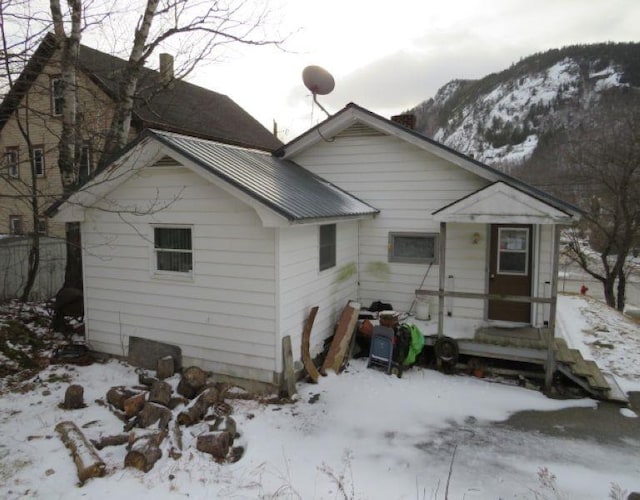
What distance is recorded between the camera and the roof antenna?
10.4 metres

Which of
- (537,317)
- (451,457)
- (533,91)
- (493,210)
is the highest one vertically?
(533,91)

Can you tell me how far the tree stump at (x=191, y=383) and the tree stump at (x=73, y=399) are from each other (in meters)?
1.35

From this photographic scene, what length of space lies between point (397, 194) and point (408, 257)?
1.39m

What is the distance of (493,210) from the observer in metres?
7.57

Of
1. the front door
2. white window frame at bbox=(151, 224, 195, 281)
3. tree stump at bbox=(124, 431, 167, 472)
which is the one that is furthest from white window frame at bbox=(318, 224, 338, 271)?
tree stump at bbox=(124, 431, 167, 472)

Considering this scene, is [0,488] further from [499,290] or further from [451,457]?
[499,290]

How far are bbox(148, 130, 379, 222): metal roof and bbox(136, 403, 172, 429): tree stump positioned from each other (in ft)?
10.00

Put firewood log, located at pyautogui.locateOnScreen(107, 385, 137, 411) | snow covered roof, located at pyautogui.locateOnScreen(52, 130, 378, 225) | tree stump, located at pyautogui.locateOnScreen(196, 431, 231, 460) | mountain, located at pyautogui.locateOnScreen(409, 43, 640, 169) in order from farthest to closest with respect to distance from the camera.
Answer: mountain, located at pyautogui.locateOnScreen(409, 43, 640, 169), snow covered roof, located at pyautogui.locateOnScreen(52, 130, 378, 225), firewood log, located at pyautogui.locateOnScreen(107, 385, 137, 411), tree stump, located at pyautogui.locateOnScreen(196, 431, 231, 460)

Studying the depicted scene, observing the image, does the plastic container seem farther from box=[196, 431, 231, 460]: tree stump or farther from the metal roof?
box=[196, 431, 231, 460]: tree stump

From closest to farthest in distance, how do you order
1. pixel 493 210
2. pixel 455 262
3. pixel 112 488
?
1. pixel 112 488
2. pixel 493 210
3. pixel 455 262

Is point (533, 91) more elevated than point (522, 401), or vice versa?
point (533, 91)

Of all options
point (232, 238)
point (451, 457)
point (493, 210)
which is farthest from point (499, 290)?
point (232, 238)

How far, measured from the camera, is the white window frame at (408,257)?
30.6 feet

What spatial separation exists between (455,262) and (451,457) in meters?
4.56
